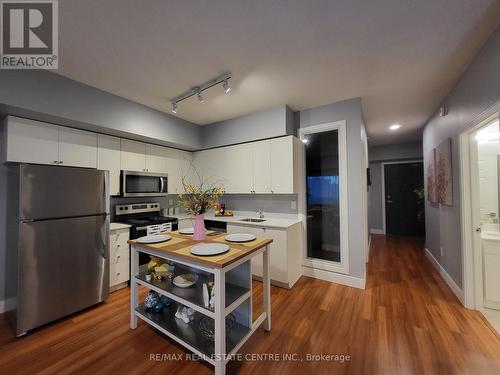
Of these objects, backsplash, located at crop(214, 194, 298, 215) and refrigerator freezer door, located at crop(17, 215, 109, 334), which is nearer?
refrigerator freezer door, located at crop(17, 215, 109, 334)

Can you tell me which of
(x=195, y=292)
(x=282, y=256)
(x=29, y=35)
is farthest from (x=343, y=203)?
(x=29, y=35)

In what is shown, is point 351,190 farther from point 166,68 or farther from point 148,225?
point 148,225

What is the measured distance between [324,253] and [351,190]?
41.3 inches

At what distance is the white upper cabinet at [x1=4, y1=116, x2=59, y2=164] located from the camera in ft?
6.79

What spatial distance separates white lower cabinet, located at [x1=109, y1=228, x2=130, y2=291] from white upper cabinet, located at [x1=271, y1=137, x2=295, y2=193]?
2185mm

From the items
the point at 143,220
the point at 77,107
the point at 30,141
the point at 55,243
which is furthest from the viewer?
the point at 143,220

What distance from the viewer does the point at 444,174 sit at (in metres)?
2.79

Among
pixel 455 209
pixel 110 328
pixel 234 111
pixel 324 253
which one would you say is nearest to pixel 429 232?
pixel 455 209

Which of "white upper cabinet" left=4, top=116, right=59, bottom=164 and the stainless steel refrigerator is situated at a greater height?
"white upper cabinet" left=4, top=116, right=59, bottom=164

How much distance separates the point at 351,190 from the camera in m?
2.86

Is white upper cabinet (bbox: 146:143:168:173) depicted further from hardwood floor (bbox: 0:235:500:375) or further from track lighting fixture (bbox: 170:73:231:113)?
hardwood floor (bbox: 0:235:500:375)

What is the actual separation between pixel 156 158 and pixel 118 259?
1.63m

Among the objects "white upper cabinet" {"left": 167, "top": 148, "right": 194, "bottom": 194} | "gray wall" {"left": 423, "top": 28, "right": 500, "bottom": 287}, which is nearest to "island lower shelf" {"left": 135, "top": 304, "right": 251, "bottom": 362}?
"white upper cabinet" {"left": 167, "top": 148, "right": 194, "bottom": 194}

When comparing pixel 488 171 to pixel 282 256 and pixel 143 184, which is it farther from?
pixel 143 184
